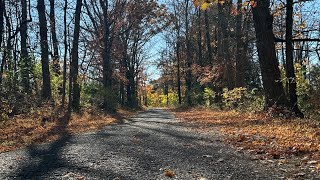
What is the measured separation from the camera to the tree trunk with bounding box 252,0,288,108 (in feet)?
Result: 38.7

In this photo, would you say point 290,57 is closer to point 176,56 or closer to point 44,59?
point 44,59

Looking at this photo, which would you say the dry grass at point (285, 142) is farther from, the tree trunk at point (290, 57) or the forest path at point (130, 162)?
the tree trunk at point (290, 57)

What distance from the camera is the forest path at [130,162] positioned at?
420cm

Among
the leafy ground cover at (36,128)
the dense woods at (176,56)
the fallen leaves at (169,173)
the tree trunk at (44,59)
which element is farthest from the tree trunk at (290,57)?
the tree trunk at (44,59)

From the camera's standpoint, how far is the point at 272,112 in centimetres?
1141

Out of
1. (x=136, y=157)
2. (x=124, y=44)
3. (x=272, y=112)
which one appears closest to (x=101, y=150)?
(x=136, y=157)

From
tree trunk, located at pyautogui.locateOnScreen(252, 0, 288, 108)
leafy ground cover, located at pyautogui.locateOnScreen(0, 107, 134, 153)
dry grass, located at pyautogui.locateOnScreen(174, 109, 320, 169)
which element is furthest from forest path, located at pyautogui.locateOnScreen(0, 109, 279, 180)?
tree trunk, located at pyautogui.locateOnScreen(252, 0, 288, 108)

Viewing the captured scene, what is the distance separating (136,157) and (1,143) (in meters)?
4.01

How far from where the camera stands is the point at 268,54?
12.0m

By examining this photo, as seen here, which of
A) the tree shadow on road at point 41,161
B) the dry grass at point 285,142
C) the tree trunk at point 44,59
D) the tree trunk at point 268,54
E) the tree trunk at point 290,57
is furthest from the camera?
the tree trunk at point 44,59

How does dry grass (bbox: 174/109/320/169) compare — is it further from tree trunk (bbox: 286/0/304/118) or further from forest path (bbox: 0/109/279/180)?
tree trunk (bbox: 286/0/304/118)

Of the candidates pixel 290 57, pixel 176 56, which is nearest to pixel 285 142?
pixel 290 57

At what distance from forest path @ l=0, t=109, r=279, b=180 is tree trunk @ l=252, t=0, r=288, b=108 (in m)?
5.90

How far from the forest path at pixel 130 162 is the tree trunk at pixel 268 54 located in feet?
19.3
